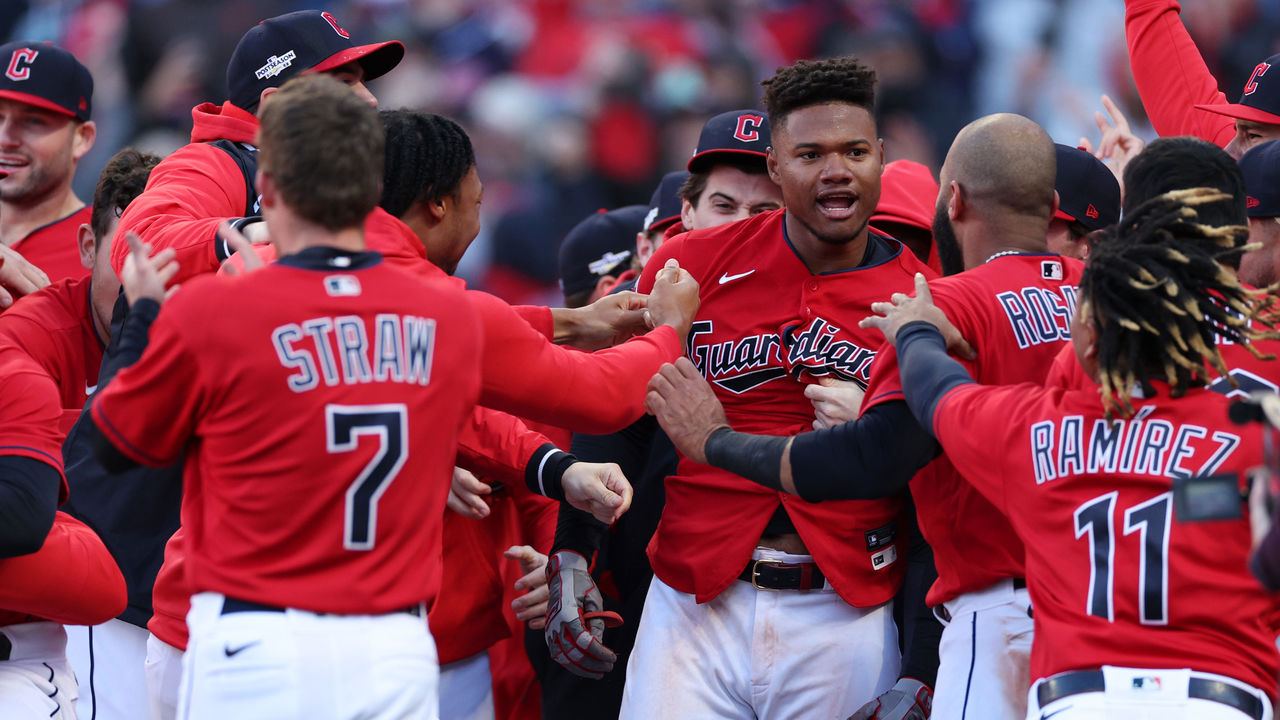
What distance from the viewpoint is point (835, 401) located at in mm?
3592

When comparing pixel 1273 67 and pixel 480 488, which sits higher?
pixel 1273 67

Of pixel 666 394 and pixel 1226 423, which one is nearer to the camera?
pixel 1226 423

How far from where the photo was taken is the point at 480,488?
380 cm

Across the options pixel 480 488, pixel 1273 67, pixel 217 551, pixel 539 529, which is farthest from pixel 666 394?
pixel 1273 67

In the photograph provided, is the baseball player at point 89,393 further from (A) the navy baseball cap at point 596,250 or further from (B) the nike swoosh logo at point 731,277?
(A) the navy baseball cap at point 596,250

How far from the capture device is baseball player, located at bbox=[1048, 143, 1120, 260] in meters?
3.94

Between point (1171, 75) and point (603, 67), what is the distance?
4840mm

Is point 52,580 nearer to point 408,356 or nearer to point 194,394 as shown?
point 194,394

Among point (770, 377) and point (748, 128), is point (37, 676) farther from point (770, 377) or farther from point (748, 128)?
point (748, 128)

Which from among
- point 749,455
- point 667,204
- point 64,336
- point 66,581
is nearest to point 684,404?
point 749,455

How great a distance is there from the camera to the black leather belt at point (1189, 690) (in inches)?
101

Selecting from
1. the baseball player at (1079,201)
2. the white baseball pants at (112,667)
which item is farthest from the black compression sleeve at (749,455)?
the white baseball pants at (112,667)

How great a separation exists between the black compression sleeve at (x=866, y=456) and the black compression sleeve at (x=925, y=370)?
0.13 meters

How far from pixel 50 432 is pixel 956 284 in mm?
2366
